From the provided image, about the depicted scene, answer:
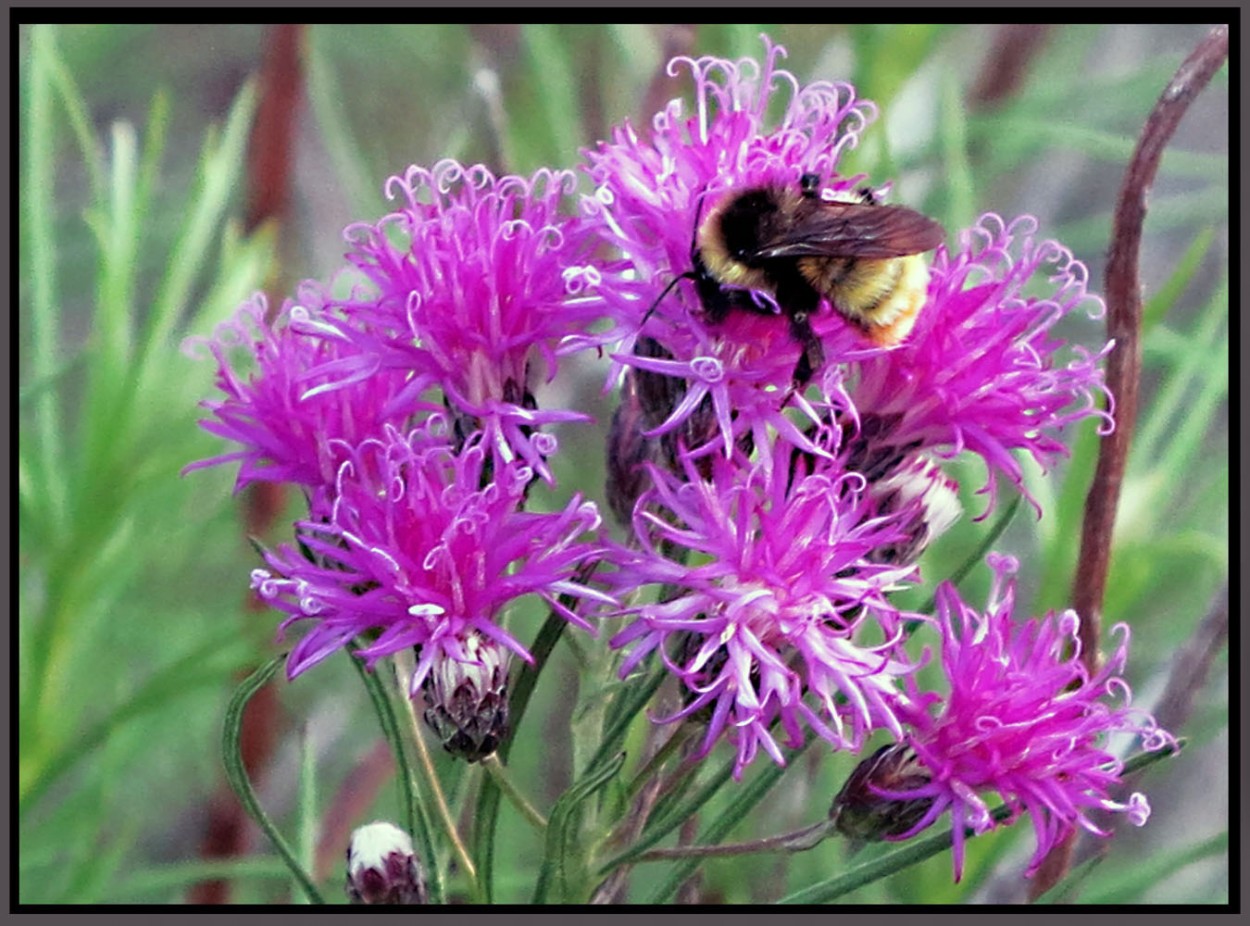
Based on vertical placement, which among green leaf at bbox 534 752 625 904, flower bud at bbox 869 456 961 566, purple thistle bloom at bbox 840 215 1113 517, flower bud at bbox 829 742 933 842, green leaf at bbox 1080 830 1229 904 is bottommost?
green leaf at bbox 1080 830 1229 904

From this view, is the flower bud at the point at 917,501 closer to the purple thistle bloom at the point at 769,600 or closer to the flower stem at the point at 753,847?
the purple thistle bloom at the point at 769,600

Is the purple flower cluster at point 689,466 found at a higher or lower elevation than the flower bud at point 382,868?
higher

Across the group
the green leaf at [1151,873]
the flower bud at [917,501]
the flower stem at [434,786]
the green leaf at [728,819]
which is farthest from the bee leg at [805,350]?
the green leaf at [1151,873]

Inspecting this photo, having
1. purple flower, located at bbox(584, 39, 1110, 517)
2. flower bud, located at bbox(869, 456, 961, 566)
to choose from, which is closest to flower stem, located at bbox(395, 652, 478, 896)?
purple flower, located at bbox(584, 39, 1110, 517)

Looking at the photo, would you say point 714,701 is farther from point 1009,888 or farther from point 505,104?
point 505,104

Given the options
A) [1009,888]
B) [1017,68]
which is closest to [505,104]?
[1017,68]

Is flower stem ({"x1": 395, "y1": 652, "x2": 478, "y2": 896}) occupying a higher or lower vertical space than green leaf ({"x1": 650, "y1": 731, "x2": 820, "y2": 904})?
higher

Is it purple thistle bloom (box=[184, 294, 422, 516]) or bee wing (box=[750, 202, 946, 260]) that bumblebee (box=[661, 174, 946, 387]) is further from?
purple thistle bloom (box=[184, 294, 422, 516])
